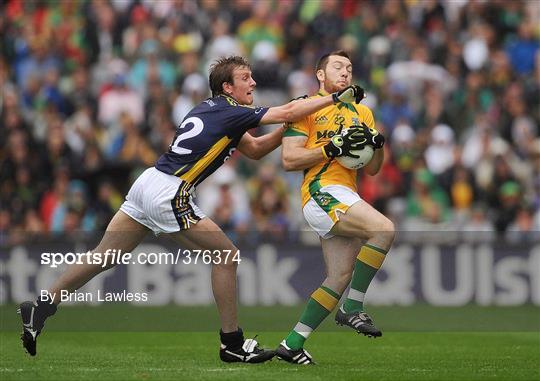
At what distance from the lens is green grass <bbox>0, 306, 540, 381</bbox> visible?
986 centimetres

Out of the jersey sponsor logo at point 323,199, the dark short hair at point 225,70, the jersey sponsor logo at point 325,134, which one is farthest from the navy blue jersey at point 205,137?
the jersey sponsor logo at point 323,199

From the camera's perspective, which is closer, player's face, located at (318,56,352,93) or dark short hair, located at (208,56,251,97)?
dark short hair, located at (208,56,251,97)

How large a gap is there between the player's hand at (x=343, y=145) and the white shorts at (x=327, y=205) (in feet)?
1.11

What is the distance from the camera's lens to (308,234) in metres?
17.0

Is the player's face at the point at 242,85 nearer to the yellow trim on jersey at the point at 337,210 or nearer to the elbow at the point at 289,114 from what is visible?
the elbow at the point at 289,114

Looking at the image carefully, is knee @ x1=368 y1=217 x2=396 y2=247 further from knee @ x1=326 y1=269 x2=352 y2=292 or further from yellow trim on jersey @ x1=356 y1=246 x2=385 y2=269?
knee @ x1=326 y1=269 x2=352 y2=292

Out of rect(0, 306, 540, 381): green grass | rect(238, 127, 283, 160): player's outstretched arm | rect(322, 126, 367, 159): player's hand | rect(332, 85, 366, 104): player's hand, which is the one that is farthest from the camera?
rect(238, 127, 283, 160): player's outstretched arm

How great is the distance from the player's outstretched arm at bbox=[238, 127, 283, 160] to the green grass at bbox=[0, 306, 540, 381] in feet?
5.62

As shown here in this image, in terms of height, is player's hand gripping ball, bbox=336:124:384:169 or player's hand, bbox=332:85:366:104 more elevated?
player's hand, bbox=332:85:366:104

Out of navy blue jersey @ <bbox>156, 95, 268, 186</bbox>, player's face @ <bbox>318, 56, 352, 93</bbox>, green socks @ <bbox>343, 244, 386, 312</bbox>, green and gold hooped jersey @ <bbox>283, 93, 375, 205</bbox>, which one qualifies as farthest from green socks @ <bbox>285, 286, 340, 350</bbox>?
player's face @ <bbox>318, 56, 352, 93</bbox>

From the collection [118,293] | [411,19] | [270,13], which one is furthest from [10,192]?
[411,19]

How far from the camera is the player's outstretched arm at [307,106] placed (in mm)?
10227

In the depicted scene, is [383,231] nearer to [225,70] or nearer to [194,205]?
[194,205]

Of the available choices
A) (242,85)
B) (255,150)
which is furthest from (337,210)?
(242,85)
